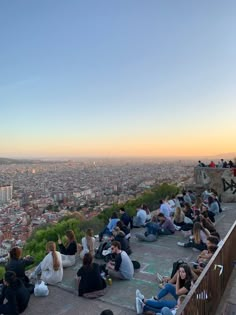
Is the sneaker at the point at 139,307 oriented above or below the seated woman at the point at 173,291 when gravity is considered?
below

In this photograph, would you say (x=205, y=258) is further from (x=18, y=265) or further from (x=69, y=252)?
(x=18, y=265)

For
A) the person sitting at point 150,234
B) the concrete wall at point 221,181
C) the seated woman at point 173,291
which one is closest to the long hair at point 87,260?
the seated woman at point 173,291

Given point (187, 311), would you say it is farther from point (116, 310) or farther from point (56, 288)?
point (56, 288)

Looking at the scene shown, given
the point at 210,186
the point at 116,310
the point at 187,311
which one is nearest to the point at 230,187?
the point at 210,186

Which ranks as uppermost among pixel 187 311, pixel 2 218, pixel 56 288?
pixel 187 311

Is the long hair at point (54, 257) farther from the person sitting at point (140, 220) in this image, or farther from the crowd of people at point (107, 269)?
the person sitting at point (140, 220)

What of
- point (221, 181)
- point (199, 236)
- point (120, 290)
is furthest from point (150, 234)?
point (221, 181)
